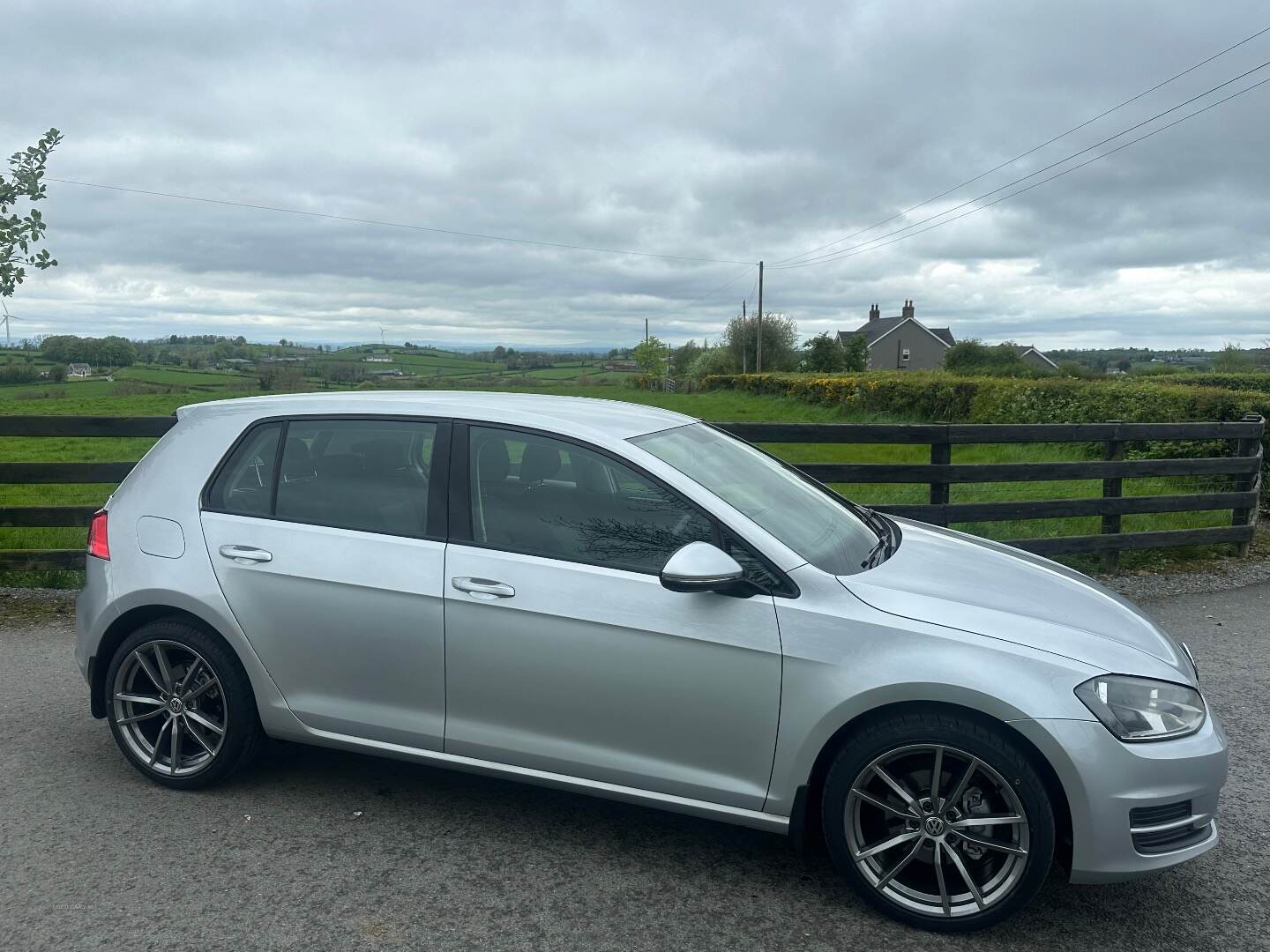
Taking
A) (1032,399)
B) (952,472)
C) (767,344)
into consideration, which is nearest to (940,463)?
(952,472)

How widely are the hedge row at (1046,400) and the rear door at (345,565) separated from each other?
10376 mm

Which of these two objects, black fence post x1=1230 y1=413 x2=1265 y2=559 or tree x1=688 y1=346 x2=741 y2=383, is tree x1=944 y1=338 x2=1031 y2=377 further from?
black fence post x1=1230 y1=413 x2=1265 y2=559

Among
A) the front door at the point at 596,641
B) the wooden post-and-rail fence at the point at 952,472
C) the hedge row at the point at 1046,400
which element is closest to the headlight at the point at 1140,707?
the front door at the point at 596,641

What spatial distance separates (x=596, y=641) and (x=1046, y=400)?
18317 millimetres

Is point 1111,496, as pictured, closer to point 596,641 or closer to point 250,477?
point 596,641

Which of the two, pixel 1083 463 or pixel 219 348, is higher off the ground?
pixel 219 348

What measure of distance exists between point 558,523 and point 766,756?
3.65 feet

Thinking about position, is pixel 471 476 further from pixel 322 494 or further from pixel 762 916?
pixel 762 916

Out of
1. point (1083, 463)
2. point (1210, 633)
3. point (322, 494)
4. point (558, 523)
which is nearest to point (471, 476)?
point (558, 523)

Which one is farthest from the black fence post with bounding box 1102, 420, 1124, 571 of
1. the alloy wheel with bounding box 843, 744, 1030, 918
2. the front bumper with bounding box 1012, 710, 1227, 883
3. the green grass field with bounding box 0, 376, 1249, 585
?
the alloy wheel with bounding box 843, 744, 1030, 918

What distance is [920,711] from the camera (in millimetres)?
3080

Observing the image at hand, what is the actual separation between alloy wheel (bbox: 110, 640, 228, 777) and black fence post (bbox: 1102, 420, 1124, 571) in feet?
23.5

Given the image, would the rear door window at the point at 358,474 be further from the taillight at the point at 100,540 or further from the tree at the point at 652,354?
the tree at the point at 652,354

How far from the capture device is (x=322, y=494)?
396 centimetres
